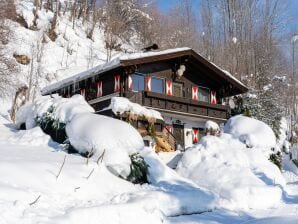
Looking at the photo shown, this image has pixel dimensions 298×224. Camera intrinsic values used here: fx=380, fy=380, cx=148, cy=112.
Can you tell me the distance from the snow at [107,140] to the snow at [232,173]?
296cm

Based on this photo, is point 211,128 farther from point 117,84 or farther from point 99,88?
point 99,88

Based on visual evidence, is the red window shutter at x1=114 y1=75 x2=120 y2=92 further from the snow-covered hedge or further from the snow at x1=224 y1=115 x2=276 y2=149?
the snow at x1=224 y1=115 x2=276 y2=149

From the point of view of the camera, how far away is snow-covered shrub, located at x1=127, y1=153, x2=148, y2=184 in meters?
10.7

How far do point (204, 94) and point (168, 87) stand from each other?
3.36 metres

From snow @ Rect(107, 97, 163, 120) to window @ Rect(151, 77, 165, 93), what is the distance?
369 cm

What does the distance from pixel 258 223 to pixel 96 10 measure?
45430mm

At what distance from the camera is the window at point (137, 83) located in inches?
812

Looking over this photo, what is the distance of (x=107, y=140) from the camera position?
441 inches

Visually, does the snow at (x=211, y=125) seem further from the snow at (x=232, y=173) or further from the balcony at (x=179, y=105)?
the snow at (x=232, y=173)

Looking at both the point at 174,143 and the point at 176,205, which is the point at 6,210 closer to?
the point at 176,205

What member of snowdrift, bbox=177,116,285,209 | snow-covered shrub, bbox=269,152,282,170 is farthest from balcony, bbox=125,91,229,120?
snow-covered shrub, bbox=269,152,282,170

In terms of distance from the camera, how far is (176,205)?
31.0ft

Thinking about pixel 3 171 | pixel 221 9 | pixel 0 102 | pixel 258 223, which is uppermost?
pixel 221 9

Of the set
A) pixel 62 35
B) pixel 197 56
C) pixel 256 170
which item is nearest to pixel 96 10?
pixel 62 35
